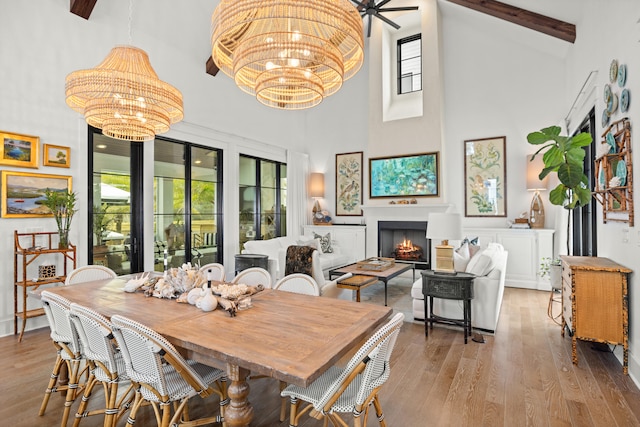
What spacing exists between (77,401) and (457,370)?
9.57ft

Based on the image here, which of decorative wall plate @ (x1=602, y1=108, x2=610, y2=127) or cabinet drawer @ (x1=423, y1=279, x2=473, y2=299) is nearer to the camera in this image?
decorative wall plate @ (x1=602, y1=108, x2=610, y2=127)

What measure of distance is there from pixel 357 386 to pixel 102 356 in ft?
4.66

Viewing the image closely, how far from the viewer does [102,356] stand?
188 centimetres

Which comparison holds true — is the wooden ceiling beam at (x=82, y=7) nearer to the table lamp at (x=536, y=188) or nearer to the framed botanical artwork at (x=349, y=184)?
the framed botanical artwork at (x=349, y=184)

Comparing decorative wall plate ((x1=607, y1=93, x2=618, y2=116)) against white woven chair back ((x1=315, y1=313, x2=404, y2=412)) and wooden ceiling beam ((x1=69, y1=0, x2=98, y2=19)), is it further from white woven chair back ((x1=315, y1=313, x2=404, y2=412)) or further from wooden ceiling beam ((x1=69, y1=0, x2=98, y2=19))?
wooden ceiling beam ((x1=69, y1=0, x2=98, y2=19))

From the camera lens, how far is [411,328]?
3.91 m

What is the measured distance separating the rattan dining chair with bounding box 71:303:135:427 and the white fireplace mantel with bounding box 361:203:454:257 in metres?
5.70

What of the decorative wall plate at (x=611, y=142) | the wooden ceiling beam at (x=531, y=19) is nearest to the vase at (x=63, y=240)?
the decorative wall plate at (x=611, y=142)

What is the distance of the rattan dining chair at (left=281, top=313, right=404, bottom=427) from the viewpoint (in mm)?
1536

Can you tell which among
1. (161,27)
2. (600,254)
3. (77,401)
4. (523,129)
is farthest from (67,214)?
(523,129)

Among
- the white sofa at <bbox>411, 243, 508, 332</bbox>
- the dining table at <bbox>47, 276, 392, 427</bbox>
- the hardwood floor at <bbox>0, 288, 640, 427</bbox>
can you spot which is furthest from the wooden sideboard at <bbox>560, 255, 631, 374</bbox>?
the dining table at <bbox>47, 276, 392, 427</bbox>

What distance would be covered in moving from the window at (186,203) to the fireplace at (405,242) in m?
3.40

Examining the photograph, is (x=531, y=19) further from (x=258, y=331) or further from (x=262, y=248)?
(x=258, y=331)

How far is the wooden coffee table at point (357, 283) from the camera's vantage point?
3.99 metres
